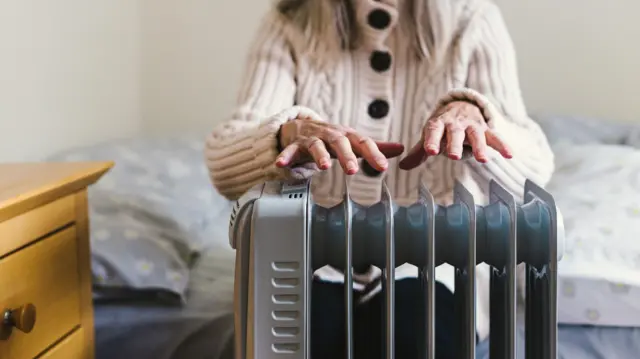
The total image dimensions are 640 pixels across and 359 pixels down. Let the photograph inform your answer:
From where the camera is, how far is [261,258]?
0.65 meters

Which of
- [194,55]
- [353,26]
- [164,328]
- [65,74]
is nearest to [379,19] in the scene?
[353,26]

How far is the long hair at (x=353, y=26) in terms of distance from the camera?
39.3 inches

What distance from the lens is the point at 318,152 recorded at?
0.72 meters

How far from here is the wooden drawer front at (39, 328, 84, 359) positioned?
80 cm

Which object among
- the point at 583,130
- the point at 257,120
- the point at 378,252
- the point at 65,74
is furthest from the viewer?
the point at 583,130

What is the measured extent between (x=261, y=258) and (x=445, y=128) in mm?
244

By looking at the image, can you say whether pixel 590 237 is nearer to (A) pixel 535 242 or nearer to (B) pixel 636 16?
(A) pixel 535 242

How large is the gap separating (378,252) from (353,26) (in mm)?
453

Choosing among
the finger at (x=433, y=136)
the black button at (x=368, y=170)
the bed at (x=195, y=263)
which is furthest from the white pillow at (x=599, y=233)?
the finger at (x=433, y=136)

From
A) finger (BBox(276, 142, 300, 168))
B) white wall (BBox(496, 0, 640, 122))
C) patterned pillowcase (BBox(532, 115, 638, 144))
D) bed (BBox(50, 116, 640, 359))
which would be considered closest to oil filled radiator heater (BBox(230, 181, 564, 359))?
finger (BBox(276, 142, 300, 168))

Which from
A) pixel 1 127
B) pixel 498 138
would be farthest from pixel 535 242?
pixel 1 127

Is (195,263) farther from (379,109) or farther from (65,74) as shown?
(65,74)

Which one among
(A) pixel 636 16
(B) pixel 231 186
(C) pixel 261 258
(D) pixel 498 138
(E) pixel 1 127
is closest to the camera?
(C) pixel 261 258

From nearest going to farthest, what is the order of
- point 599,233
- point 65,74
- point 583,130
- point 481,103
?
point 481,103 < point 599,233 < point 65,74 < point 583,130
